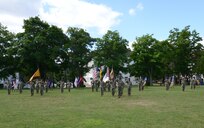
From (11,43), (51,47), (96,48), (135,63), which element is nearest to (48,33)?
(51,47)

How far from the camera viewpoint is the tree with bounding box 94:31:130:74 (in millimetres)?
78438

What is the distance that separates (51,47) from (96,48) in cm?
1406

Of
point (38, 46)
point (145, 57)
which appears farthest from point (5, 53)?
point (145, 57)

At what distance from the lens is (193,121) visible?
15.8 meters

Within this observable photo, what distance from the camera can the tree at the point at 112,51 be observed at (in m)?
78.4

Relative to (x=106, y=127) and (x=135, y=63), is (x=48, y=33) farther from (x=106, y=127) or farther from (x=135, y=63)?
(x=106, y=127)

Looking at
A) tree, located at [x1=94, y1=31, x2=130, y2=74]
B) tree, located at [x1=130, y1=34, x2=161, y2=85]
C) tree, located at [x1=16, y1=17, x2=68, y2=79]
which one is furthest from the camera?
tree, located at [x1=130, y1=34, x2=161, y2=85]

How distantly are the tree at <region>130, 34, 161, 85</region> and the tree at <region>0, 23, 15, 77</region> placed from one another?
25.9 metres

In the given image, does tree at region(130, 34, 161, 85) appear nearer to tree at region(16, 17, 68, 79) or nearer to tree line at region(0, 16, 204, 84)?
tree line at region(0, 16, 204, 84)

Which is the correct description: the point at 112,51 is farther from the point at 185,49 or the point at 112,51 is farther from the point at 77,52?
the point at 185,49

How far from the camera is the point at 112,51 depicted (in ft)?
262

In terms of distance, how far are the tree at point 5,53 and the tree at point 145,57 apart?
25860mm

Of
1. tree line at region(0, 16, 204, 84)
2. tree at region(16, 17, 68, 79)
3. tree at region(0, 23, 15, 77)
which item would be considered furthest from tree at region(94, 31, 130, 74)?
tree at region(0, 23, 15, 77)

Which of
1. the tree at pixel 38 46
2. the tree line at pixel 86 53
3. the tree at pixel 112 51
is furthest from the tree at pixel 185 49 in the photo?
the tree at pixel 38 46
